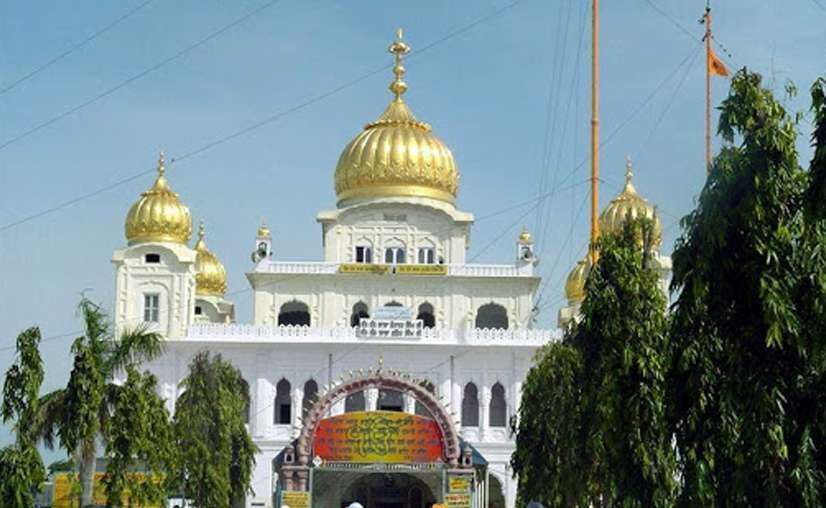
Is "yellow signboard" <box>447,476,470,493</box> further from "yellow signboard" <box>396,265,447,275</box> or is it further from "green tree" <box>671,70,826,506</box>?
"green tree" <box>671,70,826,506</box>

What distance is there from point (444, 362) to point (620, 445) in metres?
34.2

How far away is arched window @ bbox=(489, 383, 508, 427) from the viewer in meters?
56.8

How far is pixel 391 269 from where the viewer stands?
2341 inches

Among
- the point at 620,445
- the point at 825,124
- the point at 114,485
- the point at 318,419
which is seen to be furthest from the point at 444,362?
the point at 825,124

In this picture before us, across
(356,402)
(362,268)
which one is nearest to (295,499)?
(356,402)

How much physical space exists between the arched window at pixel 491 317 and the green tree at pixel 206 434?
935 inches

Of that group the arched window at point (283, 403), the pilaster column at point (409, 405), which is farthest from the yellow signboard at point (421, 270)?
the arched window at point (283, 403)

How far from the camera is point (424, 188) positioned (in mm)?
61969

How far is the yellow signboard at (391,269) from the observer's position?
195 ft

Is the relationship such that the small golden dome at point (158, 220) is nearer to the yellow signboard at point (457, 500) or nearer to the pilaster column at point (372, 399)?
the pilaster column at point (372, 399)

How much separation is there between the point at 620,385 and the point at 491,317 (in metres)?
39.6

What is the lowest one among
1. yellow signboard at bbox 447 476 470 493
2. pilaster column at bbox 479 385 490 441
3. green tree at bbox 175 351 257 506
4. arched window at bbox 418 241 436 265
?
yellow signboard at bbox 447 476 470 493

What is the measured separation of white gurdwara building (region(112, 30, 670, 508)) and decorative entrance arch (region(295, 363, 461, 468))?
268 inches

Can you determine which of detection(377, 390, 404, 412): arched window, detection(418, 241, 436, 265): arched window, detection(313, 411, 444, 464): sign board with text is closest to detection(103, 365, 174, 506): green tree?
detection(313, 411, 444, 464): sign board with text
